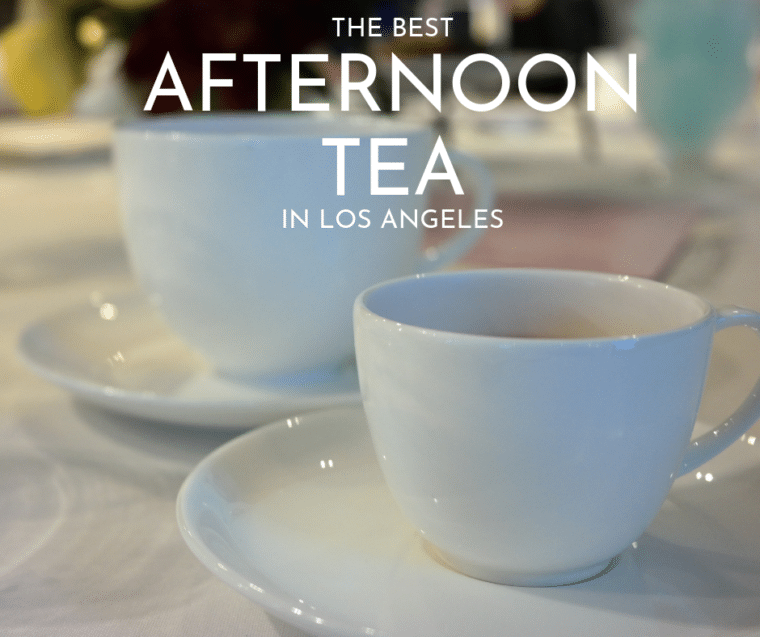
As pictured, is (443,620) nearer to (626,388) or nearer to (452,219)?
(626,388)

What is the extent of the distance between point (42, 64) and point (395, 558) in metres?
0.59

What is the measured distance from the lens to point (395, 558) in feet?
0.94

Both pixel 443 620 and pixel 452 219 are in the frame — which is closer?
pixel 443 620

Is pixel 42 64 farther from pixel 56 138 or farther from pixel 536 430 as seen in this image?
pixel 56 138

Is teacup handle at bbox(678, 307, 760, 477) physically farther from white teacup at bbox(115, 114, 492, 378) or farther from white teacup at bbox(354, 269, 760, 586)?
white teacup at bbox(115, 114, 492, 378)

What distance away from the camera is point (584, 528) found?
0.27m

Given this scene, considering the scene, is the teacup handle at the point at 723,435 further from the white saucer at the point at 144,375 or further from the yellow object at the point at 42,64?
the yellow object at the point at 42,64

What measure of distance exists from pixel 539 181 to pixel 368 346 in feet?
2.97

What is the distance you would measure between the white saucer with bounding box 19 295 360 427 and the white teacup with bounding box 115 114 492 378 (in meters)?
0.02

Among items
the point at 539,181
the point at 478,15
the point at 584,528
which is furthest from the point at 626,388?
the point at 478,15

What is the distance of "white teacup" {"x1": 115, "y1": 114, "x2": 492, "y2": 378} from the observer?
424mm

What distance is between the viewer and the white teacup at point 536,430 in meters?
0.25

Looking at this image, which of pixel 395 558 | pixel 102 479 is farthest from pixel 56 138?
pixel 395 558

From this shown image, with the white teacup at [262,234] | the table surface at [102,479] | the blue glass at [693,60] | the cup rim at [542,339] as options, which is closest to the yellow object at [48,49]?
the table surface at [102,479]
